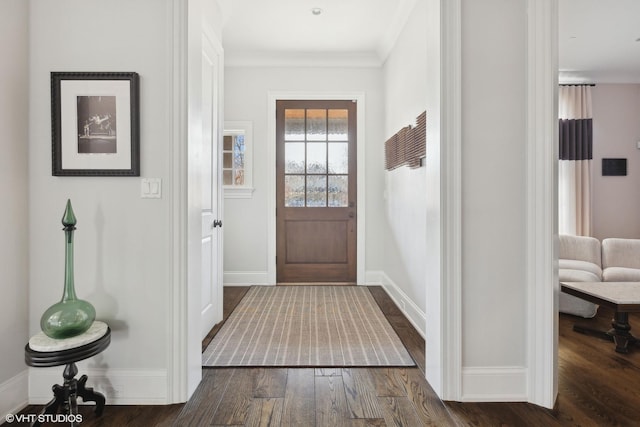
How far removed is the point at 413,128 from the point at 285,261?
7.70 ft

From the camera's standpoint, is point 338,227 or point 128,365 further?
point 338,227

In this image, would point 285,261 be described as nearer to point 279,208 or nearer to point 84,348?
point 279,208

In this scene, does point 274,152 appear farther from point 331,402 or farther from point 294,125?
point 331,402

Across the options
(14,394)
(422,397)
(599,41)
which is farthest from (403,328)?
(599,41)

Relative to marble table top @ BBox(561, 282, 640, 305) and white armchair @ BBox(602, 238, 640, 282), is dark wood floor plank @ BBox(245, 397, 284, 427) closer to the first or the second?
marble table top @ BBox(561, 282, 640, 305)

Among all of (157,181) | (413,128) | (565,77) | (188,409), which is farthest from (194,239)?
(565,77)

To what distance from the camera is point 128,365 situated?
1889mm

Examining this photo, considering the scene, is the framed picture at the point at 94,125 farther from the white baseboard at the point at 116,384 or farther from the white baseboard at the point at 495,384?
the white baseboard at the point at 495,384

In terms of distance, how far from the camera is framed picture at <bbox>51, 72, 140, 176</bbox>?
186cm

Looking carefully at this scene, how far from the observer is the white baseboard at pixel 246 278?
4512 millimetres

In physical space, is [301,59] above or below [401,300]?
above

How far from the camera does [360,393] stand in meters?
1.97

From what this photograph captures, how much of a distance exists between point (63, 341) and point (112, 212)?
640 mm

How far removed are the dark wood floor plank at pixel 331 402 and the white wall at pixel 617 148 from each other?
4706 millimetres
